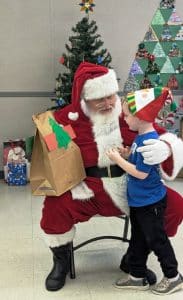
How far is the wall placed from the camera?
13.3ft

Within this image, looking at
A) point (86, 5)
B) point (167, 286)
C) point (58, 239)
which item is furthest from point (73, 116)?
point (86, 5)

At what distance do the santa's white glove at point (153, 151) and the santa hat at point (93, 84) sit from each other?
1.33ft

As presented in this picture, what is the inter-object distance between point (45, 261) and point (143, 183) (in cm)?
92

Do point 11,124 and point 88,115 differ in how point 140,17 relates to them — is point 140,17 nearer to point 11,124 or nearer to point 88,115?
point 11,124

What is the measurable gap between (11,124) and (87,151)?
209cm

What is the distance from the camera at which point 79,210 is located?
2.30 m

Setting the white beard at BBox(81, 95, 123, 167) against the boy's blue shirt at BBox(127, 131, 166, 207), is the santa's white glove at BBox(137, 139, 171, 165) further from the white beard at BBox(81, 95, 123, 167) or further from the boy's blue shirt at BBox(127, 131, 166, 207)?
the white beard at BBox(81, 95, 123, 167)

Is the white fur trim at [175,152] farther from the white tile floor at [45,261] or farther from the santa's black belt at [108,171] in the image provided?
the white tile floor at [45,261]

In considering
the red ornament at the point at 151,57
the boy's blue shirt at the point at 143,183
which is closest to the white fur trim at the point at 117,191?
the boy's blue shirt at the point at 143,183

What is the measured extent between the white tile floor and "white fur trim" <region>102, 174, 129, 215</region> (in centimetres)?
45

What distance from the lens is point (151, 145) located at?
6.63 feet

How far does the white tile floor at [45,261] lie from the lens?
2.30 meters

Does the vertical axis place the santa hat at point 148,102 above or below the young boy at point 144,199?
above

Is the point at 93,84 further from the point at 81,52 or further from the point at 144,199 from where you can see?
the point at 81,52
